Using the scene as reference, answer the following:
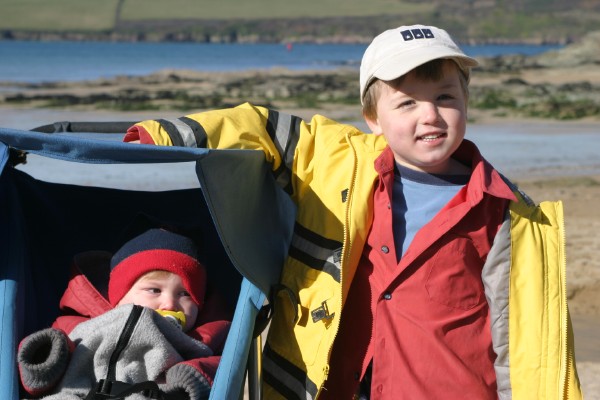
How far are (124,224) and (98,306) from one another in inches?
25.7

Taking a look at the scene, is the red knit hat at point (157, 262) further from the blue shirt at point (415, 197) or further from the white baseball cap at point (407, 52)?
the white baseball cap at point (407, 52)

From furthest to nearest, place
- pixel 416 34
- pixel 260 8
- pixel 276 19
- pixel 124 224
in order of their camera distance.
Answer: pixel 260 8, pixel 276 19, pixel 124 224, pixel 416 34

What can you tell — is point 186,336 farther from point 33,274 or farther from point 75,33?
point 75,33

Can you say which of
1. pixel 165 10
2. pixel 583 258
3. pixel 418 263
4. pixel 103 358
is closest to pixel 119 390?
pixel 103 358

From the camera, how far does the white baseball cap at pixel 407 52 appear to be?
293 cm

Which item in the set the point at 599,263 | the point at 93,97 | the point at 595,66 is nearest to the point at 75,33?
the point at 595,66

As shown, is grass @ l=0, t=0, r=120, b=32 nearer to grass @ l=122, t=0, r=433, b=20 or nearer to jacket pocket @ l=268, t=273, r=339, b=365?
grass @ l=122, t=0, r=433, b=20

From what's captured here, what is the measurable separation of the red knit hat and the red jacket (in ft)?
0.19

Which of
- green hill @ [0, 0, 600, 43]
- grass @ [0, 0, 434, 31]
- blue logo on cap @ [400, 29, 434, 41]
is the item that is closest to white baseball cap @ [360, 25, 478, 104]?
blue logo on cap @ [400, 29, 434, 41]

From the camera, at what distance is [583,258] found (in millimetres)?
7336

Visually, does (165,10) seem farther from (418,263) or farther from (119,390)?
(119,390)

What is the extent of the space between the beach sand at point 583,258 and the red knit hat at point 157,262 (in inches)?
88.2

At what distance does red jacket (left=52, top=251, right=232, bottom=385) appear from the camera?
10.5ft

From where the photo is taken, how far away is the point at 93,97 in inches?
870
